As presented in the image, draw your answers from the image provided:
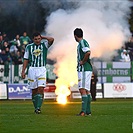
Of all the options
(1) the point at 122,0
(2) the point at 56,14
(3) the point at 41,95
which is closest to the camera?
(3) the point at 41,95

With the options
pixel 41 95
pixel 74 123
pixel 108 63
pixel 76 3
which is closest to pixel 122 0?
pixel 76 3

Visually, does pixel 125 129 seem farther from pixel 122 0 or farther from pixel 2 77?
pixel 2 77

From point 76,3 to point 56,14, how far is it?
139 centimetres

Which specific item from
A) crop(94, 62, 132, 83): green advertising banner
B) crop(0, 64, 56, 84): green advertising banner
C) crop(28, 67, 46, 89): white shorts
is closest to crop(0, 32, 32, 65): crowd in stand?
crop(0, 64, 56, 84): green advertising banner

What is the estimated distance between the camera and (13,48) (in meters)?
30.7

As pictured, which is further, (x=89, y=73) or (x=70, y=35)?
(x=70, y=35)

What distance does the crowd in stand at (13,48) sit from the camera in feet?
99.4

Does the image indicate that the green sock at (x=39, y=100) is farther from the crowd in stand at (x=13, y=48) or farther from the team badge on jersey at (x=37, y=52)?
the crowd in stand at (x=13, y=48)

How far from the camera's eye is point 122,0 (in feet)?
86.3

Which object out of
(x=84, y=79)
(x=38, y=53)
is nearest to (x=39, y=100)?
(x=38, y=53)

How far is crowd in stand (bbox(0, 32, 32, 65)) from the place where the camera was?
30.3 m

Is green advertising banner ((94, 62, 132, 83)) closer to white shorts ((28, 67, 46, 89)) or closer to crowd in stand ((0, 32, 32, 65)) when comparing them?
crowd in stand ((0, 32, 32, 65))

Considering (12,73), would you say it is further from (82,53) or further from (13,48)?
(82,53)

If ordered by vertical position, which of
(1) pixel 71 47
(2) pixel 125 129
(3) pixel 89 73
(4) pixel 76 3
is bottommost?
(2) pixel 125 129
